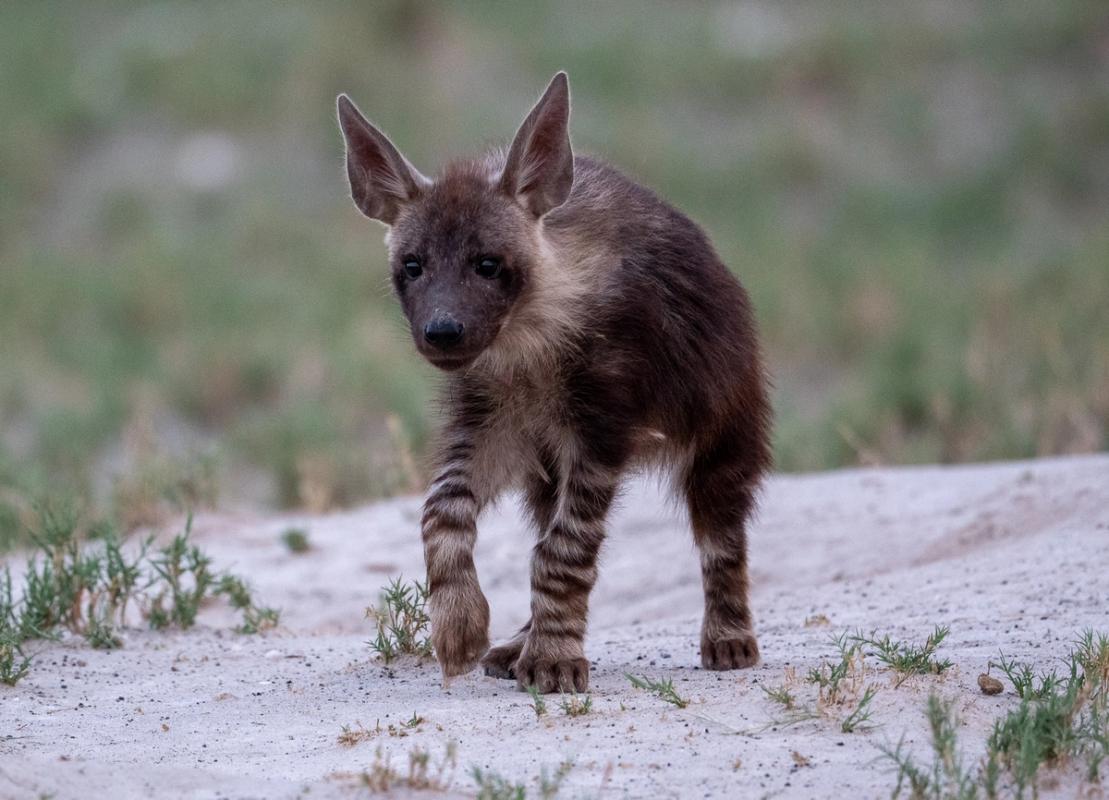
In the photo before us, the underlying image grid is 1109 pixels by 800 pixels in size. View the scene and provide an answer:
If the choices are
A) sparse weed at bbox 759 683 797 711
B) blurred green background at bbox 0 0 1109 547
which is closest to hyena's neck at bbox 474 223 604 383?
sparse weed at bbox 759 683 797 711

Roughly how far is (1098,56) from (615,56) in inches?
198

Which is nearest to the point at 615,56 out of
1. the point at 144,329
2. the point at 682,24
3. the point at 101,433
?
the point at 682,24

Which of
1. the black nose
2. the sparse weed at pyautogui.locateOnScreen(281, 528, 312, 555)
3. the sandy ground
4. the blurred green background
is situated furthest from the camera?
the blurred green background

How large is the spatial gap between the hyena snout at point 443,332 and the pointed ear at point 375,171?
55 centimetres

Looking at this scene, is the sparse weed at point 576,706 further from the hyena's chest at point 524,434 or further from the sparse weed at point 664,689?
the hyena's chest at point 524,434

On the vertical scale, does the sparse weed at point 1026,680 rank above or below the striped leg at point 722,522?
below

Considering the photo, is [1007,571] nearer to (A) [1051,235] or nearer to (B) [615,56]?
(A) [1051,235]

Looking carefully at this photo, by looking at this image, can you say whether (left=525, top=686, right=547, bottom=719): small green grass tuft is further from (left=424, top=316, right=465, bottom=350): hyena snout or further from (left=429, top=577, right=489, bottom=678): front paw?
(left=424, top=316, right=465, bottom=350): hyena snout

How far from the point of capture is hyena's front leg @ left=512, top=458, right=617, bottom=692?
4676 mm

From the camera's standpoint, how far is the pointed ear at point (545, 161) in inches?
188

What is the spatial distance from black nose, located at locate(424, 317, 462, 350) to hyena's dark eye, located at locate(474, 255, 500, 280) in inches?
9.2

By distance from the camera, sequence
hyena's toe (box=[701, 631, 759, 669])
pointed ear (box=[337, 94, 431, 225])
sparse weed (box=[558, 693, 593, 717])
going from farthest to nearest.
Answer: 1. hyena's toe (box=[701, 631, 759, 669])
2. pointed ear (box=[337, 94, 431, 225])
3. sparse weed (box=[558, 693, 593, 717])

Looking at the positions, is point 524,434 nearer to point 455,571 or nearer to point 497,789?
point 455,571

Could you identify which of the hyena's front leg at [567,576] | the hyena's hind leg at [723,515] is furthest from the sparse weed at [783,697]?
the hyena's hind leg at [723,515]
